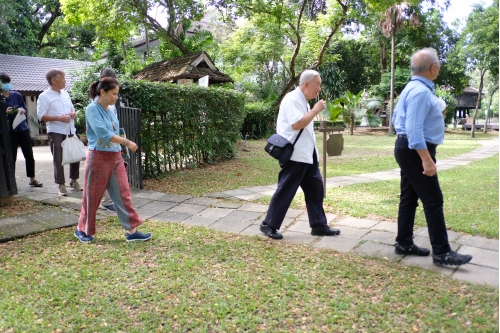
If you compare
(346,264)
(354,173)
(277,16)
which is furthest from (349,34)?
(346,264)

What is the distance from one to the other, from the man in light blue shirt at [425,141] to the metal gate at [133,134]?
4.41m

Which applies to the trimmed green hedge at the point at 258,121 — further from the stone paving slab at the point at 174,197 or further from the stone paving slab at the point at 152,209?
the stone paving slab at the point at 152,209

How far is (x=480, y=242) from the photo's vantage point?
299cm

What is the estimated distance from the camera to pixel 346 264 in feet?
11.7

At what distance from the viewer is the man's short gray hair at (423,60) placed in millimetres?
3244

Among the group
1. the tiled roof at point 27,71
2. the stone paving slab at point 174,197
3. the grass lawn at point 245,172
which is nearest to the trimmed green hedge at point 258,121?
the grass lawn at point 245,172

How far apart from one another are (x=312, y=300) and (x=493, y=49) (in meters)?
1.94

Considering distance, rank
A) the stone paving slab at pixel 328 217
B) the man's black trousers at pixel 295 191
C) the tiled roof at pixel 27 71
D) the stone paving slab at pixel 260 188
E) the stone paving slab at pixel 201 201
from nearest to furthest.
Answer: the man's black trousers at pixel 295 191, the stone paving slab at pixel 328 217, the stone paving slab at pixel 201 201, the stone paving slab at pixel 260 188, the tiled roof at pixel 27 71

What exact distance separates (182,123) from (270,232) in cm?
453

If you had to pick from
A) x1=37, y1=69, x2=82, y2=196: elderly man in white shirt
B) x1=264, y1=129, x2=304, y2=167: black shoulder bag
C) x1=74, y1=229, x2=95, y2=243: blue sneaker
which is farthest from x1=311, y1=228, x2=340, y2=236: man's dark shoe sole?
x1=37, y1=69, x2=82, y2=196: elderly man in white shirt

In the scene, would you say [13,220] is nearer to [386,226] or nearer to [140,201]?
[140,201]

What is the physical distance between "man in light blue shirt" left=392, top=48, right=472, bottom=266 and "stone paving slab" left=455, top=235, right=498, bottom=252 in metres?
0.19

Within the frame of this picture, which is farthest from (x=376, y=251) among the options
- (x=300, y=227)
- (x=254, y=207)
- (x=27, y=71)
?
(x=27, y=71)

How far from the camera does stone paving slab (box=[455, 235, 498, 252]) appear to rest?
95.9 inches
